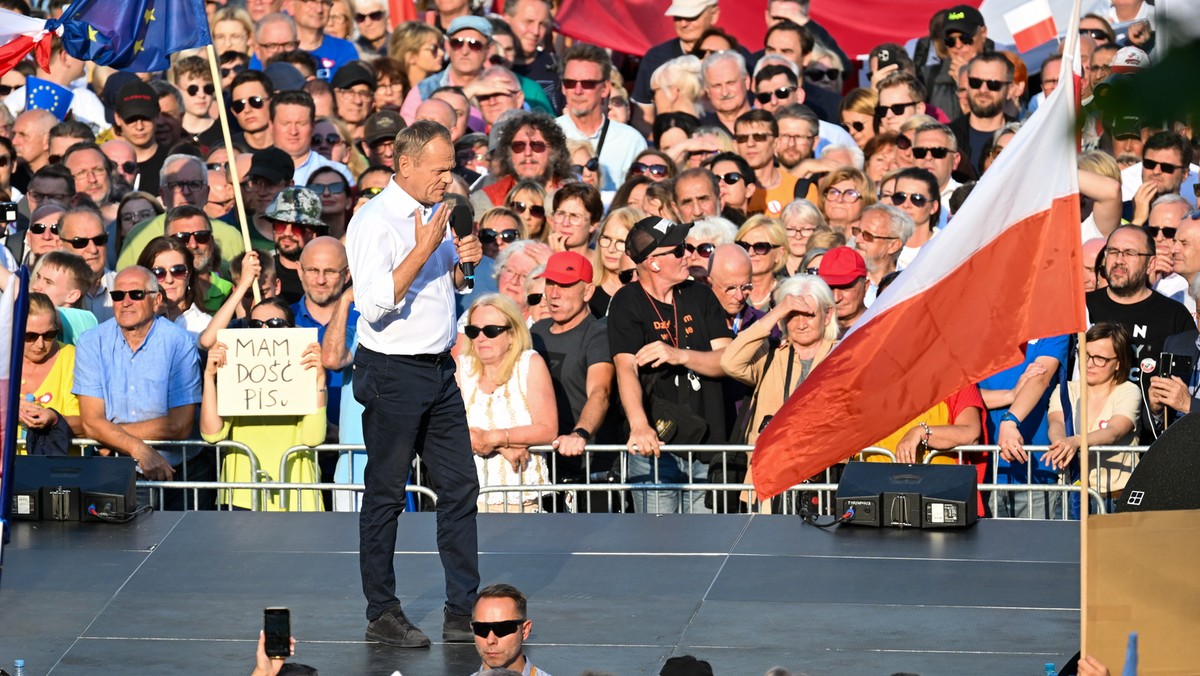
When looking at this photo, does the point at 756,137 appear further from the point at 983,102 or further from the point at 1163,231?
the point at 1163,231

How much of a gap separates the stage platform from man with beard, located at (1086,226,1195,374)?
1.52m

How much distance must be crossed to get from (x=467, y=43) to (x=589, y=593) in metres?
7.49

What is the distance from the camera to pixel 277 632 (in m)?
6.14

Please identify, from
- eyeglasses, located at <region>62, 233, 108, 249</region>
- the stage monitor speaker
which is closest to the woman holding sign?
eyeglasses, located at <region>62, 233, 108, 249</region>

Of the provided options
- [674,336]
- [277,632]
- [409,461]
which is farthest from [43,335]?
[277,632]

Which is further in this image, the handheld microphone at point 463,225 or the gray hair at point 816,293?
the gray hair at point 816,293

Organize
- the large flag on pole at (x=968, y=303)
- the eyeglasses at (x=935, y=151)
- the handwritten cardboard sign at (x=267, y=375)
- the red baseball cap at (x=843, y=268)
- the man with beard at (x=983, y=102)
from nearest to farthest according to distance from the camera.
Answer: the large flag on pole at (x=968, y=303) < the handwritten cardboard sign at (x=267, y=375) < the red baseball cap at (x=843, y=268) < the eyeglasses at (x=935, y=151) < the man with beard at (x=983, y=102)

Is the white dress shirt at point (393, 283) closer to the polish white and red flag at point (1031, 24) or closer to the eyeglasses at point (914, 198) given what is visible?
the eyeglasses at point (914, 198)

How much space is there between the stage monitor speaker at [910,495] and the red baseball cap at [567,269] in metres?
1.87

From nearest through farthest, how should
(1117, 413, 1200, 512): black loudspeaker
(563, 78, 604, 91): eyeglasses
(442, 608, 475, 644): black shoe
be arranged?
(1117, 413, 1200, 512): black loudspeaker → (442, 608, 475, 644): black shoe → (563, 78, 604, 91): eyeglasses

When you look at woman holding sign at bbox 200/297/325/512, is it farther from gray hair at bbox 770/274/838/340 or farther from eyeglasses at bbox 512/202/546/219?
gray hair at bbox 770/274/838/340

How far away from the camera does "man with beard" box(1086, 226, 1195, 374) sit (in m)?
11.3

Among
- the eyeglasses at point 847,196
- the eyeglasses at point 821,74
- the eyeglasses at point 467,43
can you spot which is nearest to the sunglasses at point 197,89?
the eyeglasses at point 467,43

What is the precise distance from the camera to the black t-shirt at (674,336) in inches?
439
